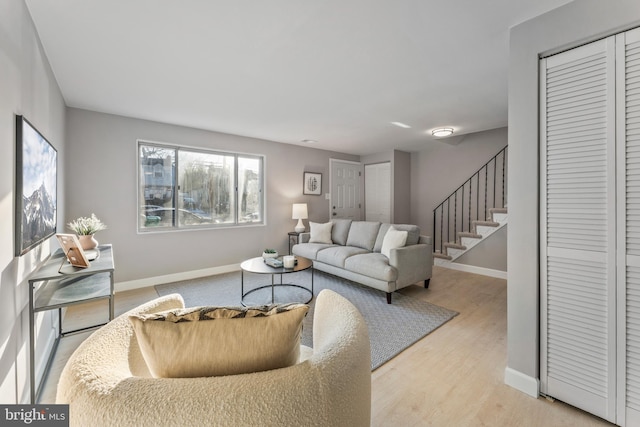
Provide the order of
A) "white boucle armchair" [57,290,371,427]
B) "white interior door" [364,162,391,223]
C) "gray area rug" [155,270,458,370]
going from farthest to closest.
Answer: "white interior door" [364,162,391,223], "gray area rug" [155,270,458,370], "white boucle armchair" [57,290,371,427]

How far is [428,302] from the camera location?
3.17 meters

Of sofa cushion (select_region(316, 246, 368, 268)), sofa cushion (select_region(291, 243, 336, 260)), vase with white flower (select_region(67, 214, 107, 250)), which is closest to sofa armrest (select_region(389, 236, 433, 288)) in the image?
sofa cushion (select_region(316, 246, 368, 268))

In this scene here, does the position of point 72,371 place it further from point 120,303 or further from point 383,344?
point 120,303

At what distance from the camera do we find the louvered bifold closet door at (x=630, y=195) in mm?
1373

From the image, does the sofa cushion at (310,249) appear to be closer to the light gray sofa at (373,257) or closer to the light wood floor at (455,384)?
the light gray sofa at (373,257)

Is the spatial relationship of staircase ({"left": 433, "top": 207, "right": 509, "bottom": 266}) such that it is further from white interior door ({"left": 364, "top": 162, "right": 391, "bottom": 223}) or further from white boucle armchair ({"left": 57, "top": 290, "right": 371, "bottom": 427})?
white boucle armchair ({"left": 57, "top": 290, "right": 371, "bottom": 427})

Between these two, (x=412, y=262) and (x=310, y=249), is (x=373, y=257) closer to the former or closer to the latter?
(x=412, y=262)

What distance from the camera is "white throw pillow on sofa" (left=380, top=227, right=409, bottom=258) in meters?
3.41

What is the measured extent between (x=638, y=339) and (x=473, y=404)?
2.94 ft

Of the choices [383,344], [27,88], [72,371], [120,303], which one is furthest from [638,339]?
[120,303]

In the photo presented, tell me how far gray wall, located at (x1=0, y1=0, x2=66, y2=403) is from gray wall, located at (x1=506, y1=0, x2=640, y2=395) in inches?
108

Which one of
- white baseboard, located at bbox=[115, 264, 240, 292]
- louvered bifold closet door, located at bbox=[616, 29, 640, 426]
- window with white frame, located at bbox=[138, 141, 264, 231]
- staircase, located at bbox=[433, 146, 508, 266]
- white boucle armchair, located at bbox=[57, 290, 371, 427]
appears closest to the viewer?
white boucle armchair, located at bbox=[57, 290, 371, 427]

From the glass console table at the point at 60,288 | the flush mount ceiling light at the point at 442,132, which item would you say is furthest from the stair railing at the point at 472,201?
the glass console table at the point at 60,288

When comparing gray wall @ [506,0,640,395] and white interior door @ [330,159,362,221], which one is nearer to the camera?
gray wall @ [506,0,640,395]
